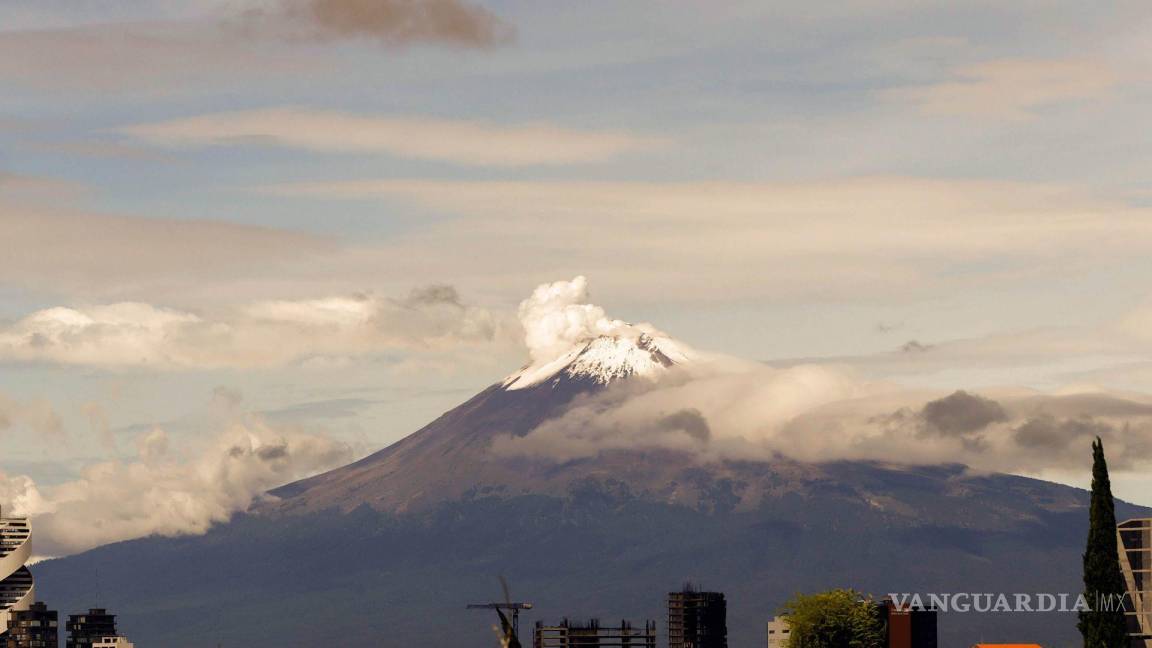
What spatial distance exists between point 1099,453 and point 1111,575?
1051 centimetres

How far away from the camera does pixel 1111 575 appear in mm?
194625

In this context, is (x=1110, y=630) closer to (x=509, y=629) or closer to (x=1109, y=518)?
(x=1109, y=518)

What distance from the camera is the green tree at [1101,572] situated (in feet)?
623

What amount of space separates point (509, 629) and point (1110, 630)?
4987 inches

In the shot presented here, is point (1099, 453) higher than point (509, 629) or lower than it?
higher

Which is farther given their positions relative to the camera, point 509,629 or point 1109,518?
point 1109,518

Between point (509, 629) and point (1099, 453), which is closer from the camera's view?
point (509, 629)

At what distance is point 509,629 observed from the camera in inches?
2849

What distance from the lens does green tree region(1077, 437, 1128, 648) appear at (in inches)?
7480

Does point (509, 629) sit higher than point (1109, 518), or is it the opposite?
point (1109, 518)

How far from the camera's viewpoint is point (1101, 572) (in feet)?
637

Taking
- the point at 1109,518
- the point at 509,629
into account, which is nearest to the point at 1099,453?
the point at 1109,518

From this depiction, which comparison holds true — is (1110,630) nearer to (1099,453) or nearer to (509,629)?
(1099,453)

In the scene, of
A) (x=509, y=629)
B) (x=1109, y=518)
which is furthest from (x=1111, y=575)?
(x=509, y=629)
